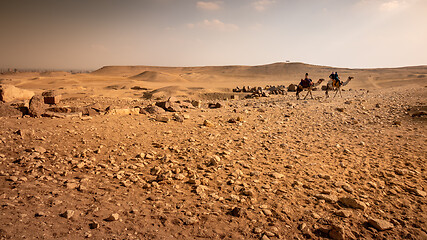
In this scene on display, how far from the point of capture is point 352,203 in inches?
98.0

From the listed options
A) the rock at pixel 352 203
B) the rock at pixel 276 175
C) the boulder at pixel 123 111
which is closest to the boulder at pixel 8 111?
the boulder at pixel 123 111

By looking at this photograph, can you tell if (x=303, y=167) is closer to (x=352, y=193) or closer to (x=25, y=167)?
(x=352, y=193)

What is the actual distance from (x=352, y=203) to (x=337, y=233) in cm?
66

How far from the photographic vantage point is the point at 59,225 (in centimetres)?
184

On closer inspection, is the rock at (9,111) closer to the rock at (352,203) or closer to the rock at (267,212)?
the rock at (267,212)

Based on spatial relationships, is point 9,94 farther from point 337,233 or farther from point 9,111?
point 337,233

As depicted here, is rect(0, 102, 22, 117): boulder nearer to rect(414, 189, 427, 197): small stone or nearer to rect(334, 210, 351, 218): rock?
rect(334, 210, 351, 218): rock

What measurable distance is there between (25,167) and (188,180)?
2187mm

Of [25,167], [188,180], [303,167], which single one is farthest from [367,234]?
[25,167]

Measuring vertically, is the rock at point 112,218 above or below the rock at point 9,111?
below

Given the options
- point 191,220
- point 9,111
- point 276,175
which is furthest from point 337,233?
point 9,111

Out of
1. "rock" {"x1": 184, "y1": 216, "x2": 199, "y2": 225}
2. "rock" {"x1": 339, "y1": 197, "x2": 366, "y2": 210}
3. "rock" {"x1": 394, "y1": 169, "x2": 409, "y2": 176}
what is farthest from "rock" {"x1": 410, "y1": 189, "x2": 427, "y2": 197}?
"rock" {"x1": 184, "y1": 216, "x2": 199, "y2": 225}

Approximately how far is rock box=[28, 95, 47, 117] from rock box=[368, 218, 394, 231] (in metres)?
6.44

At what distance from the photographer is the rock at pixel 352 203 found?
8.04 ft
